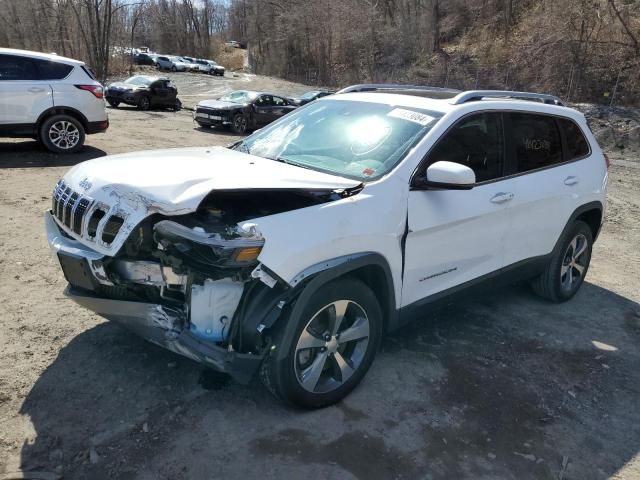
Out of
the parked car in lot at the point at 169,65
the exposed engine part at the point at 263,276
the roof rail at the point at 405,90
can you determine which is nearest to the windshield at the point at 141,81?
the roof rail at the point at 405,90

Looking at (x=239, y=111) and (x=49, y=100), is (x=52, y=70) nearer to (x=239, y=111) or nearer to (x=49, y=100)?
(x=49, y=100)

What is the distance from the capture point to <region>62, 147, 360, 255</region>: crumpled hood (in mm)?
2668

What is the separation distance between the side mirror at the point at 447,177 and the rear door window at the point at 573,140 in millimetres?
1948

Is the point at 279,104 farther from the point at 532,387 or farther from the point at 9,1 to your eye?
the point at 9,1

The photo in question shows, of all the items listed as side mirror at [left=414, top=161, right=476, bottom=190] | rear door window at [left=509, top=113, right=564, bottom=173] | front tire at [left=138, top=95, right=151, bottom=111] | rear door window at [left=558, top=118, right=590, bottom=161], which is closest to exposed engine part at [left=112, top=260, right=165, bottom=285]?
side mirror at [left=414, top=161, right=476, bottom=190]

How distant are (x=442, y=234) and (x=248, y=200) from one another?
1.31m

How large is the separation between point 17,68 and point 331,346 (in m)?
8.95

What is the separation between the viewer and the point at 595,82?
74.2 ft

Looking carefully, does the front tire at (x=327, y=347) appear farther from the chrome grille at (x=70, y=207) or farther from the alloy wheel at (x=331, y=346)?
the chrome grille at (x=70, y=207)

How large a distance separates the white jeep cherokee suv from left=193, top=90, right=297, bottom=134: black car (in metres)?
14.0

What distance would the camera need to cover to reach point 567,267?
16.3ft

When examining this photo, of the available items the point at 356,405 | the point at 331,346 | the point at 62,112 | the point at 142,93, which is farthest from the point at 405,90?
the point at 142,93

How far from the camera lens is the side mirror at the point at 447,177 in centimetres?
315

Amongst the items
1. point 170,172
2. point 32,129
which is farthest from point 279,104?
point 170,172
